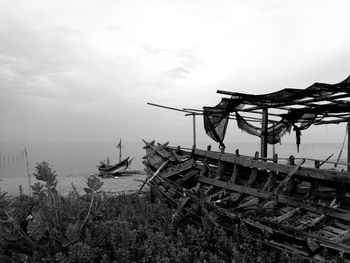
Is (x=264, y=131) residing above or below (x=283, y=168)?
above

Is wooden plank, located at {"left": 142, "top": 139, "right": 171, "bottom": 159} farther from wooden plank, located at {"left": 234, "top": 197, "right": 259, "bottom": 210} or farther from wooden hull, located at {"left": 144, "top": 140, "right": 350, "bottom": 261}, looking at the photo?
wooden plank, located at {"left": 234, "top": 197, "right": 259, "bottom": 210}

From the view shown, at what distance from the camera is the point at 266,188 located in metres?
6.87

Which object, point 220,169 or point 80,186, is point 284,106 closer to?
point 220,169

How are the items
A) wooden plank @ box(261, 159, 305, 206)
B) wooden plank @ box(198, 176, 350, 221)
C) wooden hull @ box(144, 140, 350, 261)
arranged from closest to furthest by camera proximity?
wooden hull @ box(144, 140, 350, 261)
wooden plank @ box(198, 176, 350, 221)
wooden plank @ box(261, 159, 305, 206)

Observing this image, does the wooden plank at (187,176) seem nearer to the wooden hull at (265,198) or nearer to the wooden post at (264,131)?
the wooden hull at (265,198)

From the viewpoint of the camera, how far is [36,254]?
402 cm

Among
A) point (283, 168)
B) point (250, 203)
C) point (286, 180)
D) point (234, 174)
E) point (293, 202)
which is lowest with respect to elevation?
point (250, 203)

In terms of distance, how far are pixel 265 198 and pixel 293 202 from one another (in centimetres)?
61

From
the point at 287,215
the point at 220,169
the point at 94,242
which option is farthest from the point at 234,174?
the point at 94,242

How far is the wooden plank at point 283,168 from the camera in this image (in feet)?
16.9

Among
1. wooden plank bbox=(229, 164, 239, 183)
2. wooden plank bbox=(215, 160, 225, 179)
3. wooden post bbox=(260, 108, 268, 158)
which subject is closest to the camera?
wooden plank bbox=(229, 164, 239, 183)

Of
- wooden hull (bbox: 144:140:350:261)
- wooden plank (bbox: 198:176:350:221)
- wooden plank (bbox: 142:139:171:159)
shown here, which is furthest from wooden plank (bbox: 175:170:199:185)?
wooden plank (bbox: 142:139:171:159)

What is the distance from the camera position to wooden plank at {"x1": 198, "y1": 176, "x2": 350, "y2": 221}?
5.09 m

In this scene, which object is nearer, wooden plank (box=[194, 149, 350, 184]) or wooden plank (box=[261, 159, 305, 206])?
wooden plank (box=[194, 149, 350, 184])
